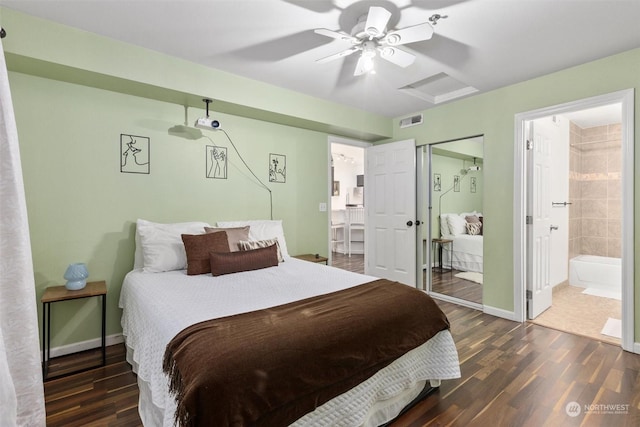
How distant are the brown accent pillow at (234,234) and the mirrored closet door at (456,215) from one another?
2660mm

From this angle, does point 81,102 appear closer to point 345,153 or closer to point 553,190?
point 553,190

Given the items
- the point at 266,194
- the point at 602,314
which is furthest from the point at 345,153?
the point at 602,314

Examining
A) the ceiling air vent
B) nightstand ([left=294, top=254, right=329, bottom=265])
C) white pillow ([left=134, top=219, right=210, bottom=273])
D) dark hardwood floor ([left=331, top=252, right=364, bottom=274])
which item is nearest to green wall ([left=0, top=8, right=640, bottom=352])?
white pillow ([left=134, top=219, right=210, bottom=273])

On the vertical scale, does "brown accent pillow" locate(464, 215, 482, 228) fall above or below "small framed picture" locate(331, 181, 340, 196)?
below

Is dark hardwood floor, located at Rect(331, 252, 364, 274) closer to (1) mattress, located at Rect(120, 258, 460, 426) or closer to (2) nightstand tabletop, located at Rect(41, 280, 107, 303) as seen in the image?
(1) mattress, located at Rect(120, 258, 460, 426)

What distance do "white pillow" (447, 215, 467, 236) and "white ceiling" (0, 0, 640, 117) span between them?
2374 millimetres

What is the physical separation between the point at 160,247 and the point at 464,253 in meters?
4.39

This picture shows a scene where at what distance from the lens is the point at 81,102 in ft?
8.18

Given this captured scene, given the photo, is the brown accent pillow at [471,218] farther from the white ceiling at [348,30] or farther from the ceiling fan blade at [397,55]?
the ceiling fan blade at [397,55]

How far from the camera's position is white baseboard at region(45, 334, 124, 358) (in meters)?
2.42

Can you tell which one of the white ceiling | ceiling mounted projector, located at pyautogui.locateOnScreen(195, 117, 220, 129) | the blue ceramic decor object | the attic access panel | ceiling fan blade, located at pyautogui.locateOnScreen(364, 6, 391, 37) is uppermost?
the attic access panel

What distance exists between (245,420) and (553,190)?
4334 millimetres

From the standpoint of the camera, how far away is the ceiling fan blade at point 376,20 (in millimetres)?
→ 1700

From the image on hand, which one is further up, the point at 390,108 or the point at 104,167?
the point at 390,108
